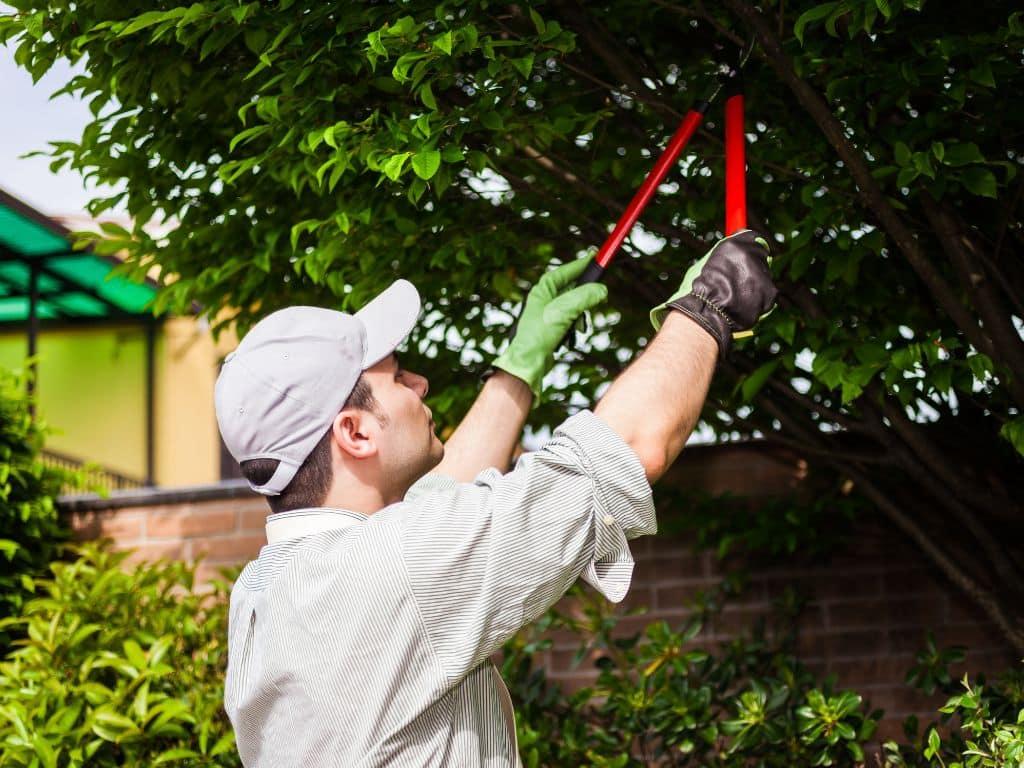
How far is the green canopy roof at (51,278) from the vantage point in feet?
37.0

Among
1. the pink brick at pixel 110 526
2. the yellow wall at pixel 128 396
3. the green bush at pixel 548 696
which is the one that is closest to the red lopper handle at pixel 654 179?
the green bush at pixel 548 696

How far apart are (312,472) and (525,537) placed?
1.69 ft

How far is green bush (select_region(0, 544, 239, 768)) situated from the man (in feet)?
6.23

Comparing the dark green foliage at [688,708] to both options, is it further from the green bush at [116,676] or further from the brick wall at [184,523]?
the brick wall at [184,523]

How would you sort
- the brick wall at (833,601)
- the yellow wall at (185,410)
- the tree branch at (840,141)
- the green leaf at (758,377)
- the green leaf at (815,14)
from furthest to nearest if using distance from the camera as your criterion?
the yellow wall at (185,410) → the brick wall at (833,601) → the green leaf at (758,377) → the tree branch at (840,141) → the green leaf at (815,14)

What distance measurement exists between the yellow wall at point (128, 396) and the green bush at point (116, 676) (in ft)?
31.3

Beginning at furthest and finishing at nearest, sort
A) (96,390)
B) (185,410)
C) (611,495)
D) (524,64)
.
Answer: (96,390), (185,410), (524,64), (611,495)

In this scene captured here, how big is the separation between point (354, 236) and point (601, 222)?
0.83 metres

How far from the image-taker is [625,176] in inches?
132

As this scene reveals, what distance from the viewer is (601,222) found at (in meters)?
3.65

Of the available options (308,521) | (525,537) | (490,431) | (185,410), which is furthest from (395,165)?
(185,410)

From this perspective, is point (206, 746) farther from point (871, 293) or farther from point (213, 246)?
point (871, 293)

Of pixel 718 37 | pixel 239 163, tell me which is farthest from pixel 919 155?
pixel 239 163

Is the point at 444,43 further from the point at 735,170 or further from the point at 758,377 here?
the point at 758,377
